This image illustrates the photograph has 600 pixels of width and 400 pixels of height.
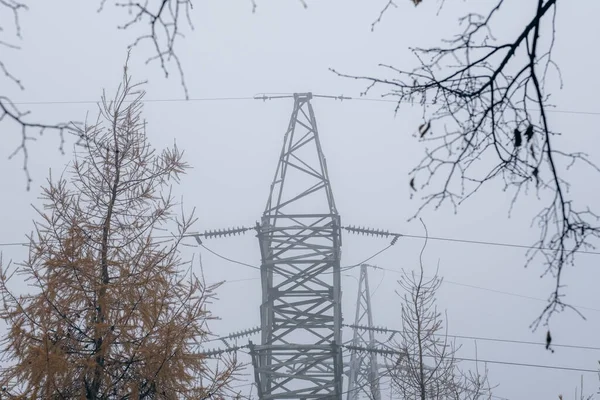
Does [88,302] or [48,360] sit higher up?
[88,302]

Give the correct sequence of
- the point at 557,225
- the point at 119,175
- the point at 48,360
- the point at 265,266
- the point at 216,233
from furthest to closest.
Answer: the point at 216,233 < the point at 265,266 < the point at 119,175 < the point at 48,360 < the point at 557,225

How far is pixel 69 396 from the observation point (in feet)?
23.0

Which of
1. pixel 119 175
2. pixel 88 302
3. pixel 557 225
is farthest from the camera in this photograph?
pixel 119 175

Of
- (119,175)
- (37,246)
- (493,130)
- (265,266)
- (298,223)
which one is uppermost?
(298,223)

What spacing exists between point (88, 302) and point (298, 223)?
855 centimetres

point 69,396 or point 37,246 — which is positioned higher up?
point 37,246

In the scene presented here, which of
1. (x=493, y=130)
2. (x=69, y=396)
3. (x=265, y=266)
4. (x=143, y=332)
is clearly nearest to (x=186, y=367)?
(x=143, y=332)

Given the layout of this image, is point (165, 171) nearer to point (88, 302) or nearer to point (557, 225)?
point (88, 302)

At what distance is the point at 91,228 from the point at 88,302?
88cm

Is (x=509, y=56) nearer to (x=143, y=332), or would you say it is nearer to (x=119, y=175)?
(x=143, y=332)

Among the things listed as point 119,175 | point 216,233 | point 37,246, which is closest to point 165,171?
point 119,175

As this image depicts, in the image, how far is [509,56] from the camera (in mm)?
3189

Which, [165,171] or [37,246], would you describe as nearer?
[37,246]

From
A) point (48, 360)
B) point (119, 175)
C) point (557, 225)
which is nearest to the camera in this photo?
point (557, 225)
